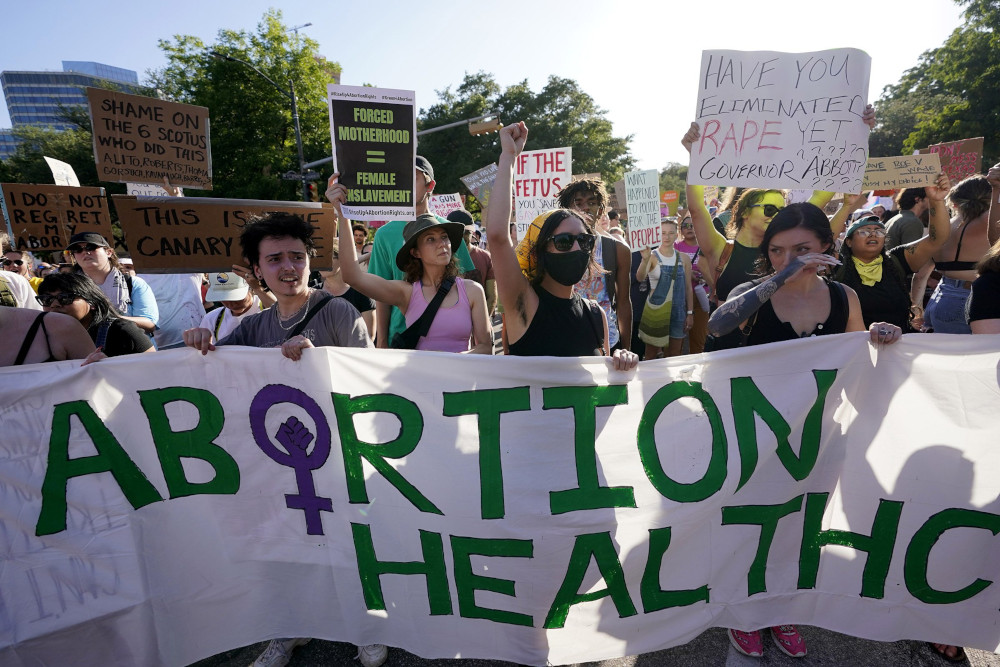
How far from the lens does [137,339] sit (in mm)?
2906

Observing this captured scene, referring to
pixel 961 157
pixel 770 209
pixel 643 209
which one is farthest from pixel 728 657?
pixel 961 157

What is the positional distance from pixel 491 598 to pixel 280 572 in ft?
2.87

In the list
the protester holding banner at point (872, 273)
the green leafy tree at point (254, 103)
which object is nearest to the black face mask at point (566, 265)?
the protester holding banner at point (872, 273)

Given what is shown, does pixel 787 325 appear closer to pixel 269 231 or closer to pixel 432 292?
pixel 432 292

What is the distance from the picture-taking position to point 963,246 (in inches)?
149

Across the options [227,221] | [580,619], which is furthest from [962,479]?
[227,221]

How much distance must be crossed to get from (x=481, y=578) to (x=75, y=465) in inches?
→ 65.1

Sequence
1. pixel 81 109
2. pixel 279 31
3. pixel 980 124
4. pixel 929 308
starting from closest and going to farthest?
pixel 929 308 → pixel 980 124 → pixel 279 31 → pixel 81 109

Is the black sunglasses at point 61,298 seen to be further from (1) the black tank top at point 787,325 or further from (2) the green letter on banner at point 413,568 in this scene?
(1) the black tank top at point 787,325

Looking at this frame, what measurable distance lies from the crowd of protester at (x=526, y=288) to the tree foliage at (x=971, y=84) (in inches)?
1093

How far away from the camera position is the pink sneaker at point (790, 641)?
2215mm

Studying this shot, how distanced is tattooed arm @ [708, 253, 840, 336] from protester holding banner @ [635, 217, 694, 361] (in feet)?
9.01

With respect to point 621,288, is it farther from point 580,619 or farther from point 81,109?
point 81,109

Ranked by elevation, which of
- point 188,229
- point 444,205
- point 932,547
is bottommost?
point 932,547
